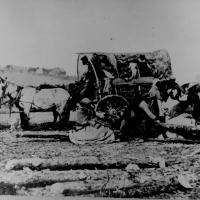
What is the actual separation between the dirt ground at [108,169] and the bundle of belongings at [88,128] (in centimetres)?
6

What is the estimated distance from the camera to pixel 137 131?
3330 mm

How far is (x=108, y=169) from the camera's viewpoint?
3.28 m

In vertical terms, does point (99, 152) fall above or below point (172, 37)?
below

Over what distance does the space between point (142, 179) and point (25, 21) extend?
1.77 metres

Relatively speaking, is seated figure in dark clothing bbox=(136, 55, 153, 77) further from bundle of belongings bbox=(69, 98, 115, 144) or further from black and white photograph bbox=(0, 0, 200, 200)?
bundle of belongings bbox=(69, 98, 115, 144)

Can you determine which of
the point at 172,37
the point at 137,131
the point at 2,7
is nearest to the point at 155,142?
the point at 137,131

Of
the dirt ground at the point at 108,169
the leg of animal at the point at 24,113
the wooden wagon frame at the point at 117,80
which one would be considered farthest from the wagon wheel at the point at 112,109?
the leg of animal at the point at 24,113

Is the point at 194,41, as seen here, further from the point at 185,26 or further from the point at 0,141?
the point at 0,141

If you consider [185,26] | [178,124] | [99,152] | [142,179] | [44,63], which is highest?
[185,26]

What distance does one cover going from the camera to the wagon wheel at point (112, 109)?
3.37 m

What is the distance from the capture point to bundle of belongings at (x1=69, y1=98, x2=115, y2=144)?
3.38 metres

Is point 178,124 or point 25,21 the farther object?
point 25,21

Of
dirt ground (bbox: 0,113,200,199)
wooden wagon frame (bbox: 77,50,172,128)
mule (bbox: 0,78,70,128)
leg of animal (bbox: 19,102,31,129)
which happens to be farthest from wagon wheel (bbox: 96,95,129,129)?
leg of animal (bbox: 19,102,31,129)

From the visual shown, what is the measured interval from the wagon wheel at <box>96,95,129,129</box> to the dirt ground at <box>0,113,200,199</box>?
207 millimetres
